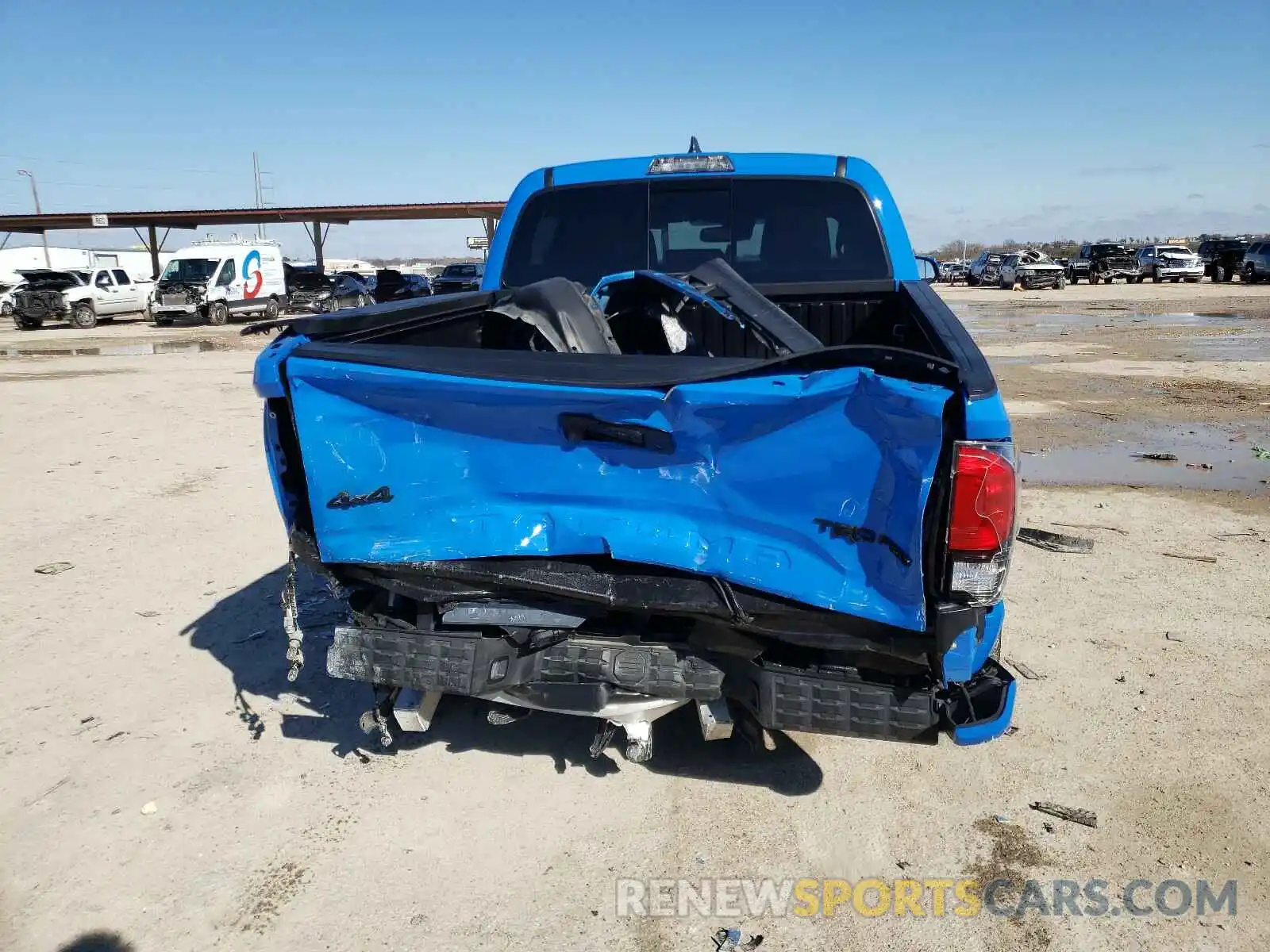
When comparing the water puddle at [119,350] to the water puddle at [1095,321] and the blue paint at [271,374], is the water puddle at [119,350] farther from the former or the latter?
the blue paint at [271,374]

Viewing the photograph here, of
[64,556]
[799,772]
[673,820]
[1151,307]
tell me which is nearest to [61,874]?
[673,820]

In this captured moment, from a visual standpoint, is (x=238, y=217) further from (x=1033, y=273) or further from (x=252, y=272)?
(x=1033, y=273)

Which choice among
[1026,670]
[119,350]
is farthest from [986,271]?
[1026,670]

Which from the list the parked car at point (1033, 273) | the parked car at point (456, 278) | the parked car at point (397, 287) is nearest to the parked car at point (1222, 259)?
the parked car at point (1033, 273)

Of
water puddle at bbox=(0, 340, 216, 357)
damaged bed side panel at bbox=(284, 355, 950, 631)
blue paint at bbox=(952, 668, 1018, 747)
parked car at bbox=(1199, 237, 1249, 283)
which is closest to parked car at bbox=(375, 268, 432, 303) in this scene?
water puddle at bbox=(0, 340, 216, 357)

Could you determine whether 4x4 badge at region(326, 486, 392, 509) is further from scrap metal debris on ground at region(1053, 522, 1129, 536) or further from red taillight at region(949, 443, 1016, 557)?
scrap metal debris on ground at region(1053, 522, 1129, 536)

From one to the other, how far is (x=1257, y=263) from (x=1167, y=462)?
38.6 m

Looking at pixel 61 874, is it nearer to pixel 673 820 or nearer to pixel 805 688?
pixel 673 820

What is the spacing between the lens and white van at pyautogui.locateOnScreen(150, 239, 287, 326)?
93.5 feet

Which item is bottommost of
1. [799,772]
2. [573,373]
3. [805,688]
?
[799,772]

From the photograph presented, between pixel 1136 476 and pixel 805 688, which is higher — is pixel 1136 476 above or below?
below

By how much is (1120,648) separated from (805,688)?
2.62 metres

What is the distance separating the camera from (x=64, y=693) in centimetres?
403

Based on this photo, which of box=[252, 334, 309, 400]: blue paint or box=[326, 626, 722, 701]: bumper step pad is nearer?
box=[252, 334, 309, 400]: blue paint
